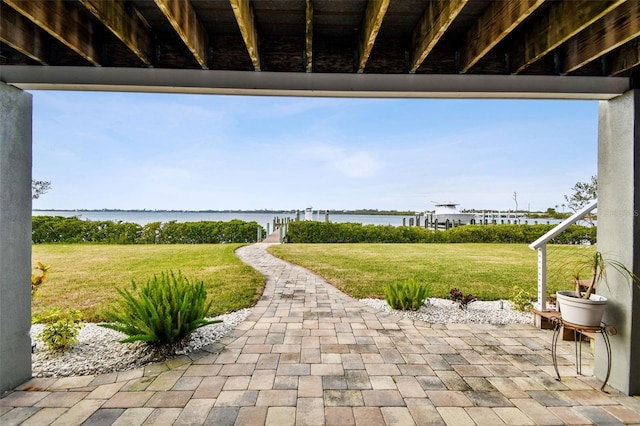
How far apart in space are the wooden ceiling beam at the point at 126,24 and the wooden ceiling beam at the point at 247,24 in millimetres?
709

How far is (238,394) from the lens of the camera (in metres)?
2.19

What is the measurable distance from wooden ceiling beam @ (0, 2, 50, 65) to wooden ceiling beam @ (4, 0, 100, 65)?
30 cm

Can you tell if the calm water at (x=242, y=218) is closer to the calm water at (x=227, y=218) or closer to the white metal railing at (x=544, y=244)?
the calm water at (x=227, y=218)

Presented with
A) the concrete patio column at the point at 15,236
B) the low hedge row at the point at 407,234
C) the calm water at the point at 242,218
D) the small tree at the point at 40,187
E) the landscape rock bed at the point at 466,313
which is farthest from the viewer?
the calm water at the point at 242,218

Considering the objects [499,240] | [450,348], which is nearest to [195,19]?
[450,348]

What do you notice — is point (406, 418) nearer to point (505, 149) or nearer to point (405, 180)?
point (505, 149)

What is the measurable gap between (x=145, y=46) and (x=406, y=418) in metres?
3.12

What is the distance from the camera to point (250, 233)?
1329cm

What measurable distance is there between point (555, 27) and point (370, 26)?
3.82 ft

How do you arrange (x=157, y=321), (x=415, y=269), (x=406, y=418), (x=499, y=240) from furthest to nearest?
(x=499, y=240) → (x=415, y=269) → (x=157, y=321) → (x=406, y=418)

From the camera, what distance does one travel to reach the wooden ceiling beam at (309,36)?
64.4 inches

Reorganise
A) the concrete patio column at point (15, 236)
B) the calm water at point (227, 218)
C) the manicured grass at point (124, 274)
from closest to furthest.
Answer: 1. the concrete patio column at point (15, 236)
2. the manicured grass at point (124, 274)
3. the calm water at point (227, 218)

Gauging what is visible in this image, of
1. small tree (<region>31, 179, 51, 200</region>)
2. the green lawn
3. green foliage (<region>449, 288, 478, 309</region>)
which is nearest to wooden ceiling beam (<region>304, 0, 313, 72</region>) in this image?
the green lawn

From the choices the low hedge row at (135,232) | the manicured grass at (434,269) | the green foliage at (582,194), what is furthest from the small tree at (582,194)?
the low hedge row at (135,232)
